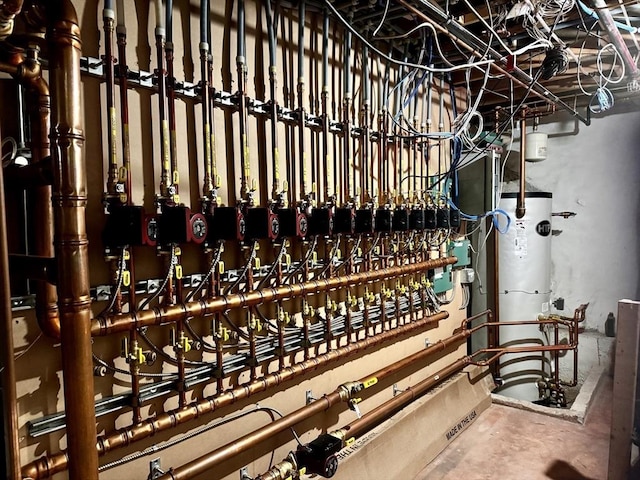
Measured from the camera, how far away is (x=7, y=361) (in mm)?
799

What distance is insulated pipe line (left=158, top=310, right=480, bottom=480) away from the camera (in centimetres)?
143

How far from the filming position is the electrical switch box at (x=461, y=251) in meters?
3.10

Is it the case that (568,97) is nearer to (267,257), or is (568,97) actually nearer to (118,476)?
(267,257)

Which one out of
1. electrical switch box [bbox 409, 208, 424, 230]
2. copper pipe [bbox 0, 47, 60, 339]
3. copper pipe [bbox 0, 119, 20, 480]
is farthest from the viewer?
electrical switch box [bbox 409, 208, 424, 230]

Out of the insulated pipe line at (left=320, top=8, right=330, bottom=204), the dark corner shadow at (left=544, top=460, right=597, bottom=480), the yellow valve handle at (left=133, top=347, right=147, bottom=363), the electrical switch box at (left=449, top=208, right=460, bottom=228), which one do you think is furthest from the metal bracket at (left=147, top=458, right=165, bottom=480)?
the electrical switch box at (left=449, top=208, right=460, bottom=228)

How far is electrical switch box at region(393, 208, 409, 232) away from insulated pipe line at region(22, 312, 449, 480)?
634 mm

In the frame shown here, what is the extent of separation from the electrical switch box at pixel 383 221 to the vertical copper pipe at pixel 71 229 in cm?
152

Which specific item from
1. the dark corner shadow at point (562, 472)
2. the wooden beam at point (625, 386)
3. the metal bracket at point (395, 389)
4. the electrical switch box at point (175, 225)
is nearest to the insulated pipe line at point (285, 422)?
the metal bracket at point (395, 389)

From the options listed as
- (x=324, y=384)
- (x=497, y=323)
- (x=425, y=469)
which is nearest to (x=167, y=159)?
(x=324, y=384)

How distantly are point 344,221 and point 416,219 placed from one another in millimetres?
648

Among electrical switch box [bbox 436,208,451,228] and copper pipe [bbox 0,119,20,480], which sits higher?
electrical switch box [bbox 436,208,451,228]

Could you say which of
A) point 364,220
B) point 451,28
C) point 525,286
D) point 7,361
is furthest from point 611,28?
point 7,361

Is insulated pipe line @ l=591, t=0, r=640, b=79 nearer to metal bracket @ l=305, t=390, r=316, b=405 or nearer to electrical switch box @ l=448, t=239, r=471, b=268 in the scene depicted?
electrical switch box @ l=448, t=239, r=471, b=268

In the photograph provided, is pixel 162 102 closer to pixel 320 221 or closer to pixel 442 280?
pixel 320 221
